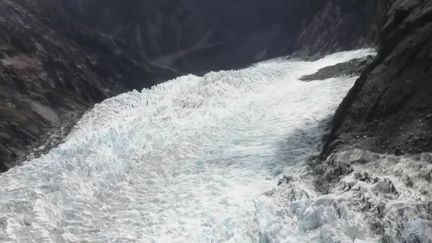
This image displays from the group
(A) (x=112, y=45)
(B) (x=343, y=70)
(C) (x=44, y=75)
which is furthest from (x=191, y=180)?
(A) (x=112, y=45)

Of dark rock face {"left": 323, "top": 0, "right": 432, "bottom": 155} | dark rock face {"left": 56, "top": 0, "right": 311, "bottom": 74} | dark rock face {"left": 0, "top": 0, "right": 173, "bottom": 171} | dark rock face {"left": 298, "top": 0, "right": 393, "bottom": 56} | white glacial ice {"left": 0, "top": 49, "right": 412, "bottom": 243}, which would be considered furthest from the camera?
dark rock face {"left": 56, "top": 0, "right": 311, "bottom": 74}

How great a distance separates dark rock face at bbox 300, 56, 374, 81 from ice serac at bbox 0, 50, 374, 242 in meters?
1.66

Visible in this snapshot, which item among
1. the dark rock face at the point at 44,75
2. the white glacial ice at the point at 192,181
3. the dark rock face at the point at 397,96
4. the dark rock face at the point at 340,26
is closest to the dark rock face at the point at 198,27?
the dark rock face at the point at 340,26

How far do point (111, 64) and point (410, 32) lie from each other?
75103 mm

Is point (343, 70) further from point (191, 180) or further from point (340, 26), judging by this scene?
point (340, 26)

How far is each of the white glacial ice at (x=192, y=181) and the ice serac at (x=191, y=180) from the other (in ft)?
0.11

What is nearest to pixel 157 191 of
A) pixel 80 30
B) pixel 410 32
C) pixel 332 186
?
pixel 332 186

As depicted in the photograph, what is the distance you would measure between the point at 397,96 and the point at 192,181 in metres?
6.55

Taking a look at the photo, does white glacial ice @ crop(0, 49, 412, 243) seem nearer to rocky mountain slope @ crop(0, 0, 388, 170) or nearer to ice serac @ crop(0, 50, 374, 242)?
ice serac @ crop(0, 50, 374, 242)

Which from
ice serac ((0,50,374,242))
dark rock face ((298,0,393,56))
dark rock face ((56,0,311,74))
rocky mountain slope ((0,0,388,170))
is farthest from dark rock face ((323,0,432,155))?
dark rock face ((56,0,311,74))

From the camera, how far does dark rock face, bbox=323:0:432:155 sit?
15406mm

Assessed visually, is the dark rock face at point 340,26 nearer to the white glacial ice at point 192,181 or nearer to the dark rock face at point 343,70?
the dark rock face at point 343,70

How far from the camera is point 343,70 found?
32.6 meters

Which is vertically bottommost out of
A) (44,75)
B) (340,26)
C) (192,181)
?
(192,181)
